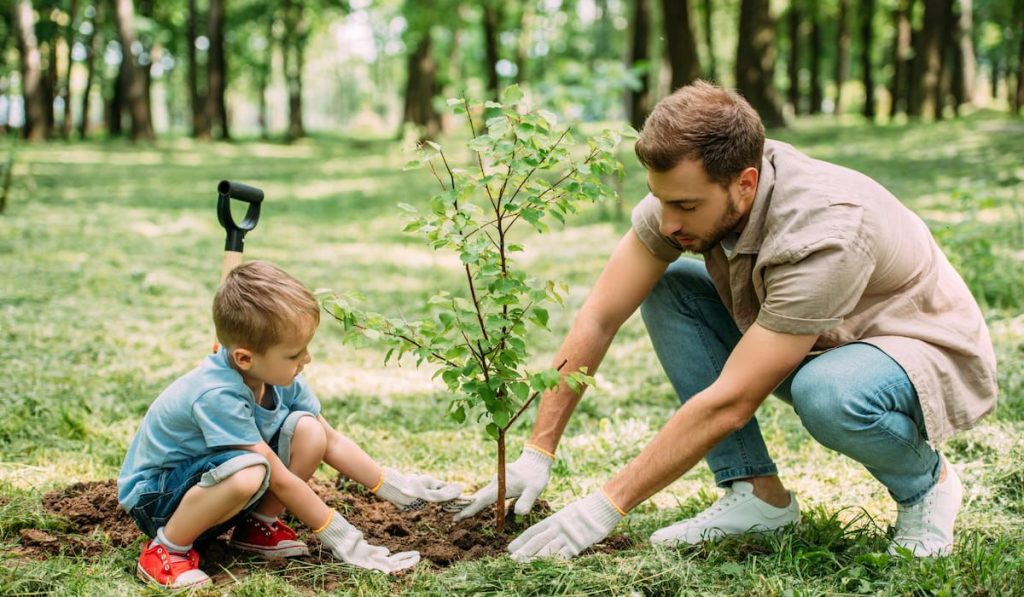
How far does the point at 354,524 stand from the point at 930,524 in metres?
1.91

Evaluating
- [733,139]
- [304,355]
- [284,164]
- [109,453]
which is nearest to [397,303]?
[109,453]

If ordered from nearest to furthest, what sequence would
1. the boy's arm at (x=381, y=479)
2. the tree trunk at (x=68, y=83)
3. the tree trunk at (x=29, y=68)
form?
Answer: 1. the boy's arm at (x=381, y=479)
2. the tree trunk at (x=29, y=68)
3. the tree trunk at (x=68, y=83)

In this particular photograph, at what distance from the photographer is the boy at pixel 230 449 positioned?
2.59m

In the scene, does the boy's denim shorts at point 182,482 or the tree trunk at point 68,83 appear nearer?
the boy's denim shorts at point 182,482

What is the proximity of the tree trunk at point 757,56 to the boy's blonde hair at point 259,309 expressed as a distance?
15.2 metres

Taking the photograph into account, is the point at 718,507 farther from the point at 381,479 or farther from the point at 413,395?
the point at 413,395

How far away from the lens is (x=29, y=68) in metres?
18.1

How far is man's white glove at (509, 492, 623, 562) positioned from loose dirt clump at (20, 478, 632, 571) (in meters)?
0.20

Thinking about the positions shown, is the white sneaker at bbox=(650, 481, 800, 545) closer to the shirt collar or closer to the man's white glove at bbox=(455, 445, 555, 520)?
the man's white glove at bbox=(455, 445, 555, 520)

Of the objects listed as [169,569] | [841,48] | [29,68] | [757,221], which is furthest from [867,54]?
[169,569]

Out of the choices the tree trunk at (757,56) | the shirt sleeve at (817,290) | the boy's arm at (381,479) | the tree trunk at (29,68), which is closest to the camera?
the shirt sleeve at (817,290)

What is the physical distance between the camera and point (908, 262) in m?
2.70

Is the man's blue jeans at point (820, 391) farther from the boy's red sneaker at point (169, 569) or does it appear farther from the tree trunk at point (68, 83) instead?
the tree trunk at point (68, 83)

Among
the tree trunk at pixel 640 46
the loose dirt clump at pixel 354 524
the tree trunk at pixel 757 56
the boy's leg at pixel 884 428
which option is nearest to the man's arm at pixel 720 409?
the boy's leg at pixel 884 428
